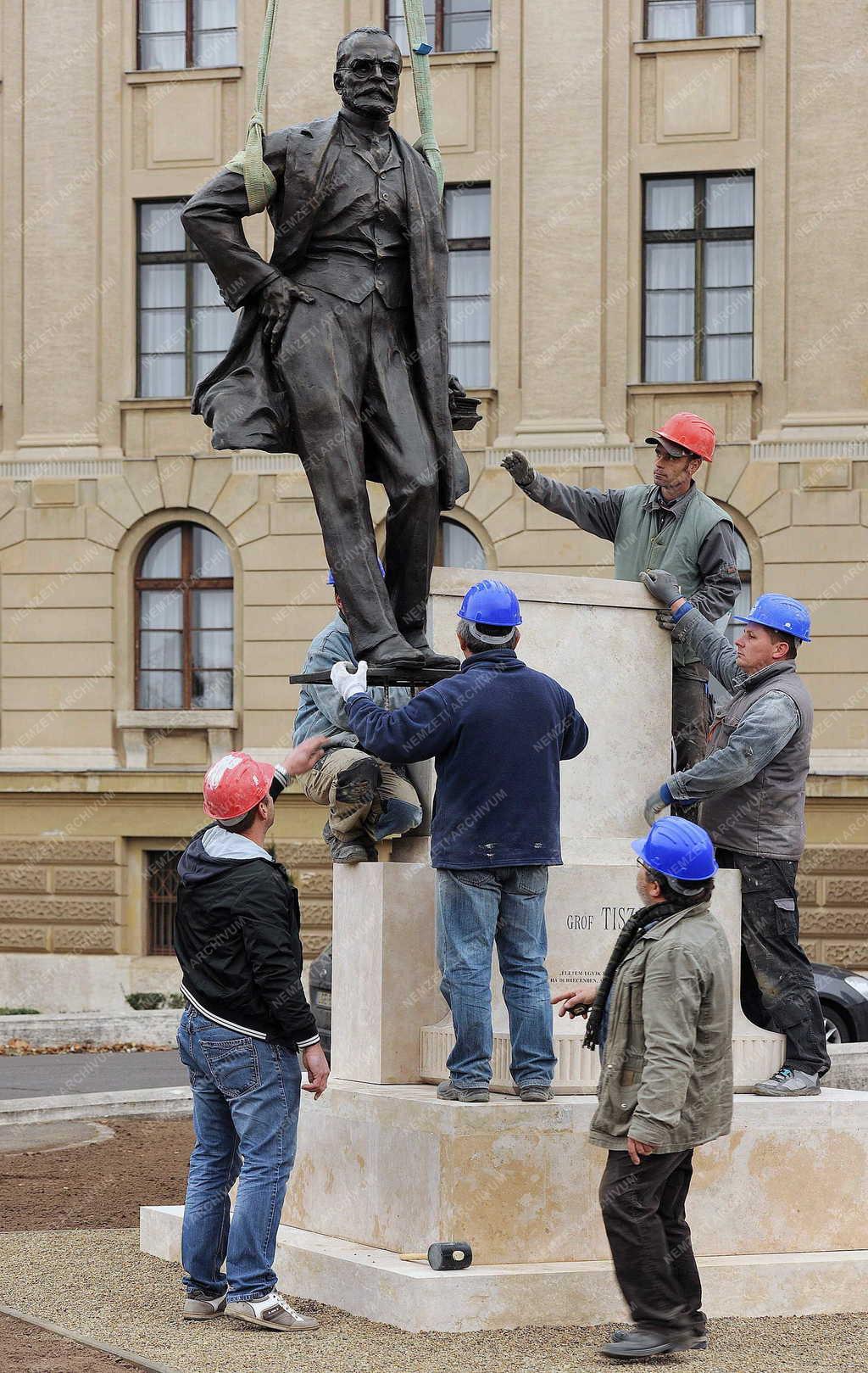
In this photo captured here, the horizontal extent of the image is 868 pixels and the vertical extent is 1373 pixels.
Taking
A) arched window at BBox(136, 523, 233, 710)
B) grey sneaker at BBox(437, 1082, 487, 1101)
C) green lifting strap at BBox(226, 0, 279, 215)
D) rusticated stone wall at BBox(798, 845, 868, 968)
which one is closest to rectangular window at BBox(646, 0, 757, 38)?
arched window at BBox(136, 523, 233, 710)

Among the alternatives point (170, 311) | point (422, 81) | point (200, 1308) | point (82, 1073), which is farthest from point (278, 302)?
point (170, 311)

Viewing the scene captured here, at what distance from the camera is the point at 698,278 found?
25438mm

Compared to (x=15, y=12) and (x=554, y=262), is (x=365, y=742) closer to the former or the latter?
(x=554, y=262)

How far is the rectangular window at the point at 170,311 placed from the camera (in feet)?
87.6

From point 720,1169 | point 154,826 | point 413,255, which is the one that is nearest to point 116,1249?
point 720,1169

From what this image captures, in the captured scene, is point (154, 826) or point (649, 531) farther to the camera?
point (154, 826)

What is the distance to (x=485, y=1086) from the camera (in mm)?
7195

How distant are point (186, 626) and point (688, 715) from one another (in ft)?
60.7

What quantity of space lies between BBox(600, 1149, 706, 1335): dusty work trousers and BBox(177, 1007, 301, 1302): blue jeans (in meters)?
1.12

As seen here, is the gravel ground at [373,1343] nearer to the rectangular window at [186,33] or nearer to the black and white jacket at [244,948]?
the black and white jacket at [244,948]

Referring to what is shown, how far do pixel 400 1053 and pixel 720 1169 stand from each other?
3.91 ft

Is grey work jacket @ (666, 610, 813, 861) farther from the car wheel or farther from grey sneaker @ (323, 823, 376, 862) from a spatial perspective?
the car wheel

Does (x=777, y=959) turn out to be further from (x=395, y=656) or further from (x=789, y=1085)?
(x=395, y=656)

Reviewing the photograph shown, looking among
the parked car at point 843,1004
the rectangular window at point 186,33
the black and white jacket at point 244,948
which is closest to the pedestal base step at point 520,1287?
the black and white jacket at point 244,948
